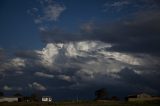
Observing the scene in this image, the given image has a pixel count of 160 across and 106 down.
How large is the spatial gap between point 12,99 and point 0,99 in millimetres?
6507

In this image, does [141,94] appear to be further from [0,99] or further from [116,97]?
[0,99]

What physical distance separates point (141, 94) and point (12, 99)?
7031cm

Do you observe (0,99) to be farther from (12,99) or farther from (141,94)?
(141,94)

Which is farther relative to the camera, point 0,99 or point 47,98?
point 47,98

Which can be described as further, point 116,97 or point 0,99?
point 116,97

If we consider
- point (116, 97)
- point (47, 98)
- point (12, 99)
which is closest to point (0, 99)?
point (12, 99)

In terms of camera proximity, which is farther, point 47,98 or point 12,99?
point 47,98

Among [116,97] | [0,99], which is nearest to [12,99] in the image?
[0,99]

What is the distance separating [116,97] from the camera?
196750mm

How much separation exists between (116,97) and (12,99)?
59844mm

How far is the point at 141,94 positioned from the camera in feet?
577

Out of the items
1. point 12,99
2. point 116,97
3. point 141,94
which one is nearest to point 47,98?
point 12,99

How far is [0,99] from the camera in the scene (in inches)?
7205

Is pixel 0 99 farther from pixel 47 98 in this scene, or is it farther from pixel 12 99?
pixel 47 98
